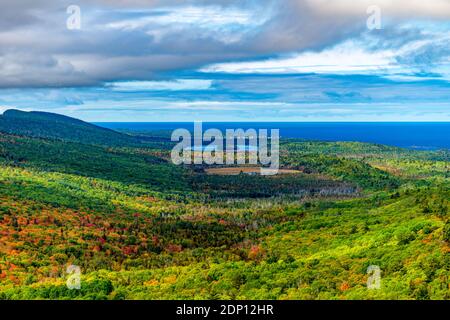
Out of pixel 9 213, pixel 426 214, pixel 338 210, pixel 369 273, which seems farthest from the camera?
pixel 338 210

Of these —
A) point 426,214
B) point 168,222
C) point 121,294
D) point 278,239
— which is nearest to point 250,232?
point 278,239

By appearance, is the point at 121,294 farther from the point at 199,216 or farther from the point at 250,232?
the point at 199,216

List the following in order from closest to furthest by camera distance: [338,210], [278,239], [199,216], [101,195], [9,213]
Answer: [278,239], [9,213], [338,210], [199,216], [101,195]

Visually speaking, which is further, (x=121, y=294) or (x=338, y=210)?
(x=338, y=210)
